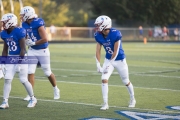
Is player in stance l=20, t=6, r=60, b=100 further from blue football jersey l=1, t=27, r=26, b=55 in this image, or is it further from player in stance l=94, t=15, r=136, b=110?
player in stance l=94, t=15, r=136, b=110

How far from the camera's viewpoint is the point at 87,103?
1036cm

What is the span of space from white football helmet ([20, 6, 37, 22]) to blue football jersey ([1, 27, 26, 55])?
721 millimetres

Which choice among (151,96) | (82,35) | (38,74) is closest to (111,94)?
(151,96)

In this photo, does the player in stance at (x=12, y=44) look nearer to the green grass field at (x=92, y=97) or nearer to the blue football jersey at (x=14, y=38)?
the blue football jersey at (x=14, y=38)

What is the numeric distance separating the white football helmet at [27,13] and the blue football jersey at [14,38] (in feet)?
2.36

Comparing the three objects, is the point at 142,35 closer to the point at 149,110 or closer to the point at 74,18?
the point at 74,18

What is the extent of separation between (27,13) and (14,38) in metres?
0.97

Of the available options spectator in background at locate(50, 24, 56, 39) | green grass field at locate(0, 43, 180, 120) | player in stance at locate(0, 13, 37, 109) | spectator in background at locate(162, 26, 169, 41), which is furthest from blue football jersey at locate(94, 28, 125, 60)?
spectator in background at locate(162, 26, 169, 41)

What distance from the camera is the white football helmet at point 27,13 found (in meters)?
10.3

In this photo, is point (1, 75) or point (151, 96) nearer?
point (151, 96)

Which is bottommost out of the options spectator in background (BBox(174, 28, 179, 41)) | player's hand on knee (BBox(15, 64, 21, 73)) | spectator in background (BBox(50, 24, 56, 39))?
spectator in background (BBox(174, 28, 179, 41))

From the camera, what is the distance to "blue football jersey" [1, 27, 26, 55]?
956cm

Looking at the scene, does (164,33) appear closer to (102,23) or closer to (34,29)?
(34,29)

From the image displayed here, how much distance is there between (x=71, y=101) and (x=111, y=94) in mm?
1374
